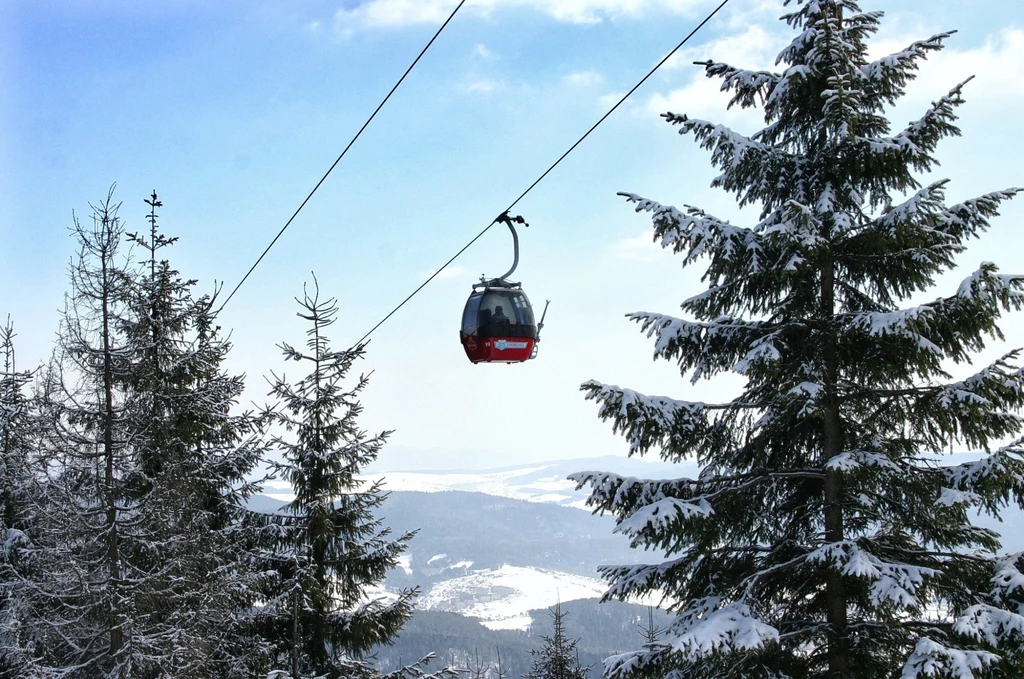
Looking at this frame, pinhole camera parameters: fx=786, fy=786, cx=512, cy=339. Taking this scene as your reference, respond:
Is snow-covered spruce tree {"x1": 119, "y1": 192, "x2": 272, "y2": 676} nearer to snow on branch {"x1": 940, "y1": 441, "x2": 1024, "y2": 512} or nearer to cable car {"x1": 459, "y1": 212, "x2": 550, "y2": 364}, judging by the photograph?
cable car {"x1": 459, "y1": 212, "x2": 550, "y2": 364}

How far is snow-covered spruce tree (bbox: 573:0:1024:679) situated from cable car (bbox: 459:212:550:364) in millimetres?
4044

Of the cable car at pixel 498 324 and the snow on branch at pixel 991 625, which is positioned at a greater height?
the cable car at pixel 498 324

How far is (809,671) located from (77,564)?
11.9 m

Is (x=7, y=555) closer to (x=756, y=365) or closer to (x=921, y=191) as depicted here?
(x=756, y=365)

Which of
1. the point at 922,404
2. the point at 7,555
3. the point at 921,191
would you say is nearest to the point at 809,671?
the point at 922,404

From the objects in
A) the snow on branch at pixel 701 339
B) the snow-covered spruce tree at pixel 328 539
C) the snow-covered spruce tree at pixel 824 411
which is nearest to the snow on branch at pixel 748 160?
the snow-covered spruce tree at pixel 824 411

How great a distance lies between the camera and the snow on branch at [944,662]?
6.59 meters

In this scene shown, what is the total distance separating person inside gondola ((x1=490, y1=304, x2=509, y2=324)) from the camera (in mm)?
13188

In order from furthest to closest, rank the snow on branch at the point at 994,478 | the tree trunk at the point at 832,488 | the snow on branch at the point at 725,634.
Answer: the tree trunk at the point at 832,488 → the snow on branch at the point at 994,478 → the snow on branch at the point at 725,634

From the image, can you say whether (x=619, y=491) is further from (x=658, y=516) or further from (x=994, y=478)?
(x=994, y=478)

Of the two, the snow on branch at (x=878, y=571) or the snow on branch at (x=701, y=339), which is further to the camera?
the snow on branch at (x=701, y=339)

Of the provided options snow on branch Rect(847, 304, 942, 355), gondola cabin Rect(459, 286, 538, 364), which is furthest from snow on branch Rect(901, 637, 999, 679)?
gondola cabin Rect(459, 286, 538, 364)

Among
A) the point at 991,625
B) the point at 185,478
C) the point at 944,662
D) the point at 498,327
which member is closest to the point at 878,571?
the point at 944,662

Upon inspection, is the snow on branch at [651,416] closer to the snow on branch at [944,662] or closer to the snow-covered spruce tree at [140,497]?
the snow on branch at [944,662]
